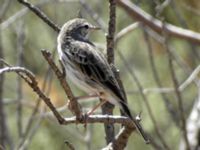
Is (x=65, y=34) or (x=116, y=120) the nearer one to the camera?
(x=116, y=120)

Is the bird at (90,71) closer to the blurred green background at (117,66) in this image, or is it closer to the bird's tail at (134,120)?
the bird's tail at (134,120)

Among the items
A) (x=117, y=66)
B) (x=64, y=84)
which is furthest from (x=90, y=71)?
(x=117, y=66)

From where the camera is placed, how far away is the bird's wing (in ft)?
15.1

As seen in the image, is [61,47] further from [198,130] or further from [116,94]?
[198,130]

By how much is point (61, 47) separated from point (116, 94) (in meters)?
0.68

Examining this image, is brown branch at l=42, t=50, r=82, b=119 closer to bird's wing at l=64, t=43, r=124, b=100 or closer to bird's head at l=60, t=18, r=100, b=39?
bird's wing at l=64, t=43, r=124, b=100

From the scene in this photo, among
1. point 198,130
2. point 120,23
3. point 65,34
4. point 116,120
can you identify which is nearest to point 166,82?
point 120,23

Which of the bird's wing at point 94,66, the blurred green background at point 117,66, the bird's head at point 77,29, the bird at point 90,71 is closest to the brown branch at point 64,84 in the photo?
the bird at point 90,71

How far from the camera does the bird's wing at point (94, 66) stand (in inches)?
181

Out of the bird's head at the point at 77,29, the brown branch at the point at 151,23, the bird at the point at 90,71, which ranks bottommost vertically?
the brown branch at the point at 151,23

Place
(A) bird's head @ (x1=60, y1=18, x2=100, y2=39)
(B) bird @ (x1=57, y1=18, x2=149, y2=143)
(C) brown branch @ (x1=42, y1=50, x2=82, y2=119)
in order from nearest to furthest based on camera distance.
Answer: (C) brown branch @ (x1=42, y1=50, x2=82, y2=119)
(B) bird @ (x1=57, y1=18, x2=149, y2=143)
(A) bird's head @ (x1=60, y1=18, x2=100, y2=39)

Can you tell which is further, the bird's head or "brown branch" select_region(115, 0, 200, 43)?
"brown branch" select_region(115, 0, 200, 43)

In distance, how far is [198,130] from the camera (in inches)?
246

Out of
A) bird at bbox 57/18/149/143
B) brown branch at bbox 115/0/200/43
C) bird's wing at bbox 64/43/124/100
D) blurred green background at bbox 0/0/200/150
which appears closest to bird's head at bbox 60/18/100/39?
bird at bbox 57/18/149/143
